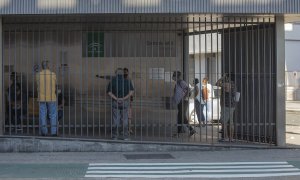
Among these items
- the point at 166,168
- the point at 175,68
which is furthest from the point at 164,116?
the point at 166,168

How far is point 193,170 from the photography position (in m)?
10.6

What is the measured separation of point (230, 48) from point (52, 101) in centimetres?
466

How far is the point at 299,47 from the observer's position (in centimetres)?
4178

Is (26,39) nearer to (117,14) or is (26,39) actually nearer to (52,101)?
(52,101)

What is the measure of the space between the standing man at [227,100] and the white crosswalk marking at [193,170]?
2542mm

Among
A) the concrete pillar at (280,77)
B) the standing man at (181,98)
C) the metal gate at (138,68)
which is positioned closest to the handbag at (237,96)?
the metal gate at (138,68)

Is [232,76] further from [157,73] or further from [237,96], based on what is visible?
[157,73]

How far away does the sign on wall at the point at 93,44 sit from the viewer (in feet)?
51.1

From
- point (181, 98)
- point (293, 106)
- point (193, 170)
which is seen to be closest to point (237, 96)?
point (181, 98)

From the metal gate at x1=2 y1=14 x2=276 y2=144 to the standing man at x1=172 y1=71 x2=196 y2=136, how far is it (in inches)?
5.2

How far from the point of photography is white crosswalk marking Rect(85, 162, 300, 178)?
10.1m

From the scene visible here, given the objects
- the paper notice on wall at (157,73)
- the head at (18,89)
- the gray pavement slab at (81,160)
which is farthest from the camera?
the paper notice on wall at (157,73)

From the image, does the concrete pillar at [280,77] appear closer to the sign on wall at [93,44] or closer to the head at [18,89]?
the sign on wall at [93,44]

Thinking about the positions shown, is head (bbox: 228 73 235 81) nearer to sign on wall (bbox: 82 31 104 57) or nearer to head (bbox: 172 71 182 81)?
head (bbox: 172 71 182 81)
